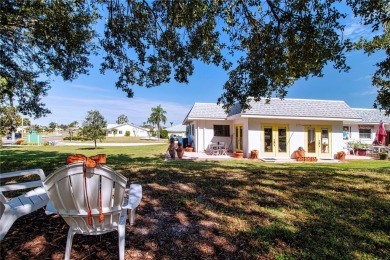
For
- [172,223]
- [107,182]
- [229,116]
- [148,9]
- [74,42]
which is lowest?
[172,223]

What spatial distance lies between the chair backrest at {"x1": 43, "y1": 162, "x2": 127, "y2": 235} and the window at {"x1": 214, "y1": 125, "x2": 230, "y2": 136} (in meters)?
20.4

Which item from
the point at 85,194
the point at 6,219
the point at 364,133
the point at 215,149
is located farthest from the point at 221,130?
the point at 85,194

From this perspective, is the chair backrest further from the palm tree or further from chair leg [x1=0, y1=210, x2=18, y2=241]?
the palm tree

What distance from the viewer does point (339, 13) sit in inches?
233

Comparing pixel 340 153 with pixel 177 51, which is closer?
pixel 177 51

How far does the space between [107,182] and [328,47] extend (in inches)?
252

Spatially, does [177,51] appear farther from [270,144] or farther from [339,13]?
[270,144]

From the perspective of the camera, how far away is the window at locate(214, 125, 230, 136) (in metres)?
22.7

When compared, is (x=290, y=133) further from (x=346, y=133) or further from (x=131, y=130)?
(x=131, y=130)

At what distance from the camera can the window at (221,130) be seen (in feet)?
74.5

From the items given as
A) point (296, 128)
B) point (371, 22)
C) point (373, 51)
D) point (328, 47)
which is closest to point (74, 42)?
point (328, 47)

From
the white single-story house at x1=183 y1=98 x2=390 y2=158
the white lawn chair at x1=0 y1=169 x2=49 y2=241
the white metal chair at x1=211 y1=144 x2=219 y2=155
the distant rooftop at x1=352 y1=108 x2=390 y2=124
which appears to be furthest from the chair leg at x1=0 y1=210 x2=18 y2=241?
the distant rooftop at x1=352 y1=108 x2=390 y2=124

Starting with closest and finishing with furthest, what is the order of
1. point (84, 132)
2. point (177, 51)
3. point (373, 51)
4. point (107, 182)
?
1. point (107, 182)
2. point (177, 51)
3. point (373, 51)
4. point (84, 132)

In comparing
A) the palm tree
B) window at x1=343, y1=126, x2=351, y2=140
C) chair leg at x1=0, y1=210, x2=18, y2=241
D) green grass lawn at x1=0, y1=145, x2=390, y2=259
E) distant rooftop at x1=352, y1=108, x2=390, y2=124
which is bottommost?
green grass lawn at x1=0, y1=145, x2=390, y2=259
